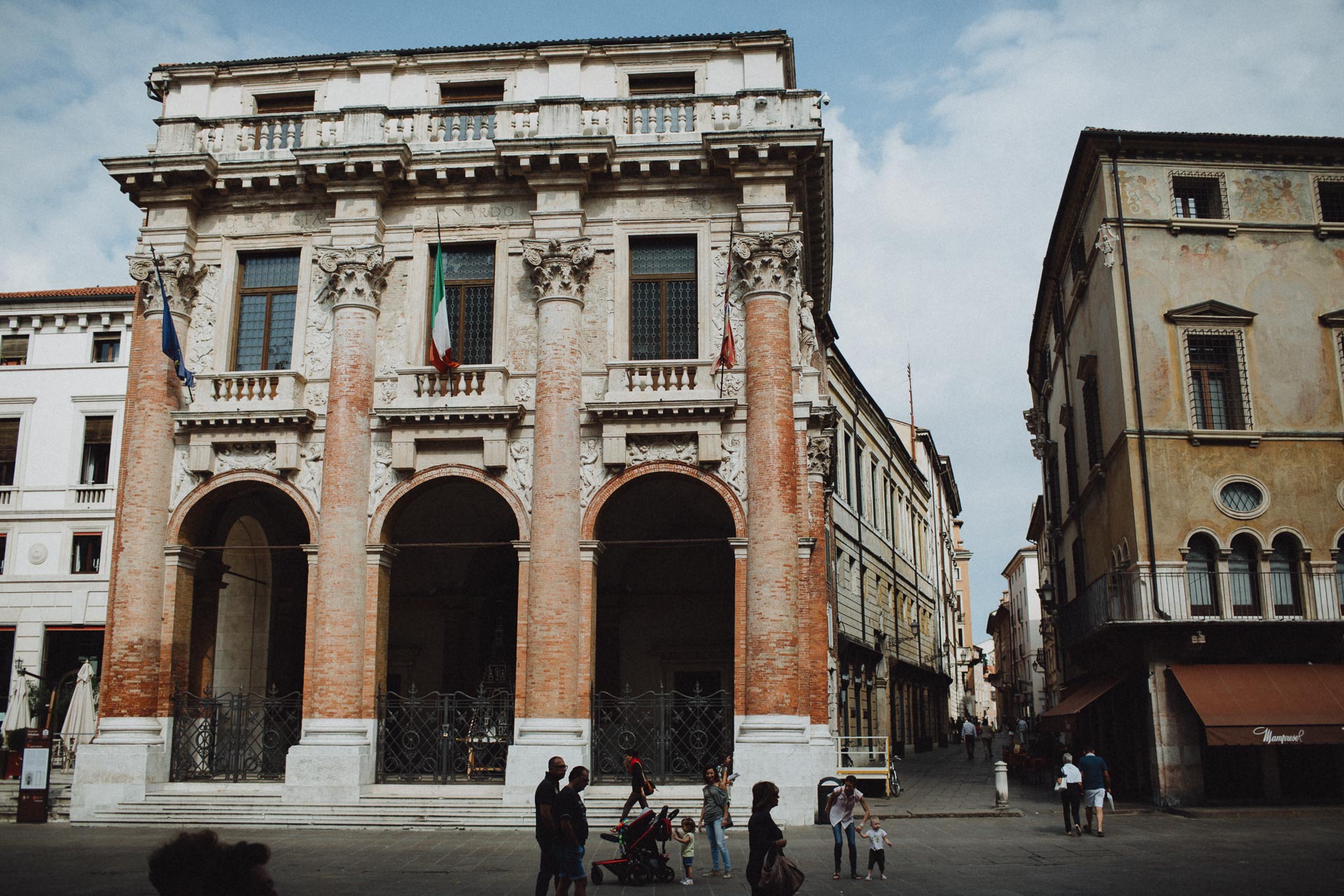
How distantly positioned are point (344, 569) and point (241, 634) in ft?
18.9

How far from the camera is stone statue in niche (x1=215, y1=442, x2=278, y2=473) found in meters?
23.0

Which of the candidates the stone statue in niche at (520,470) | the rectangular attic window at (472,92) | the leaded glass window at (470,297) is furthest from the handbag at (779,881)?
the rectangular attic window at (472,92)

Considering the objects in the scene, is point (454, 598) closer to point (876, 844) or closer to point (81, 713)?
point (81, 713)

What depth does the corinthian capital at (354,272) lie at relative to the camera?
22984mm

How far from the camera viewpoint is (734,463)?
22.0 m

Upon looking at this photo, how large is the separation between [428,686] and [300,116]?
534 inches

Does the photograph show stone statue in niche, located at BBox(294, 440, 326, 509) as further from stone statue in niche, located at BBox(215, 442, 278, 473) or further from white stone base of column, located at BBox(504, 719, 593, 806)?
white stone base of column, located at BBox(504, 719, 593, 806)

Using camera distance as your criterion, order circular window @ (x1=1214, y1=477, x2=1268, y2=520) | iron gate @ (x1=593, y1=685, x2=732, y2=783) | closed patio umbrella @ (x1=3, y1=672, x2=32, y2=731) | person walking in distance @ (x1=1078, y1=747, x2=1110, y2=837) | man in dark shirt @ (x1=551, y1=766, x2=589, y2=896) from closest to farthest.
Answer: man in dark shirt @ (x1=551, y1=766, x2=589, y2=896), person walking in distance @ (x1=1078, y1=747, x2=1110, y2=837), iron gate @ (x1=593, y1=685, x2=732, y2=783), circular window @ (x1=1214, y1=477, x2=1268, y2=520), closed patio umbrella @ (x1=3, y1=672, x2=32, y2=731)

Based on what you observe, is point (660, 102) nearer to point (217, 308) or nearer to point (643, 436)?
point (643, 436)

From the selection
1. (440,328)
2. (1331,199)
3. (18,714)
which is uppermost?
(1331,199)

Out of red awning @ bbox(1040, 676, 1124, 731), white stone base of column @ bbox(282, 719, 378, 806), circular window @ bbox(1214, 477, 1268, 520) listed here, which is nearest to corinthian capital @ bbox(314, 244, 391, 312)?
white stone base of column @ bbox(282, 719, 378, 806)

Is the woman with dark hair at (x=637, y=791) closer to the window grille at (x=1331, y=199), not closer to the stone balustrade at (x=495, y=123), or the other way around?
the stone balustrade at (x=495, y=123)

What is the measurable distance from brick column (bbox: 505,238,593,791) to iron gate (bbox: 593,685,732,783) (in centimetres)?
76

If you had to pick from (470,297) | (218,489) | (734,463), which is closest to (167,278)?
(218,489)
